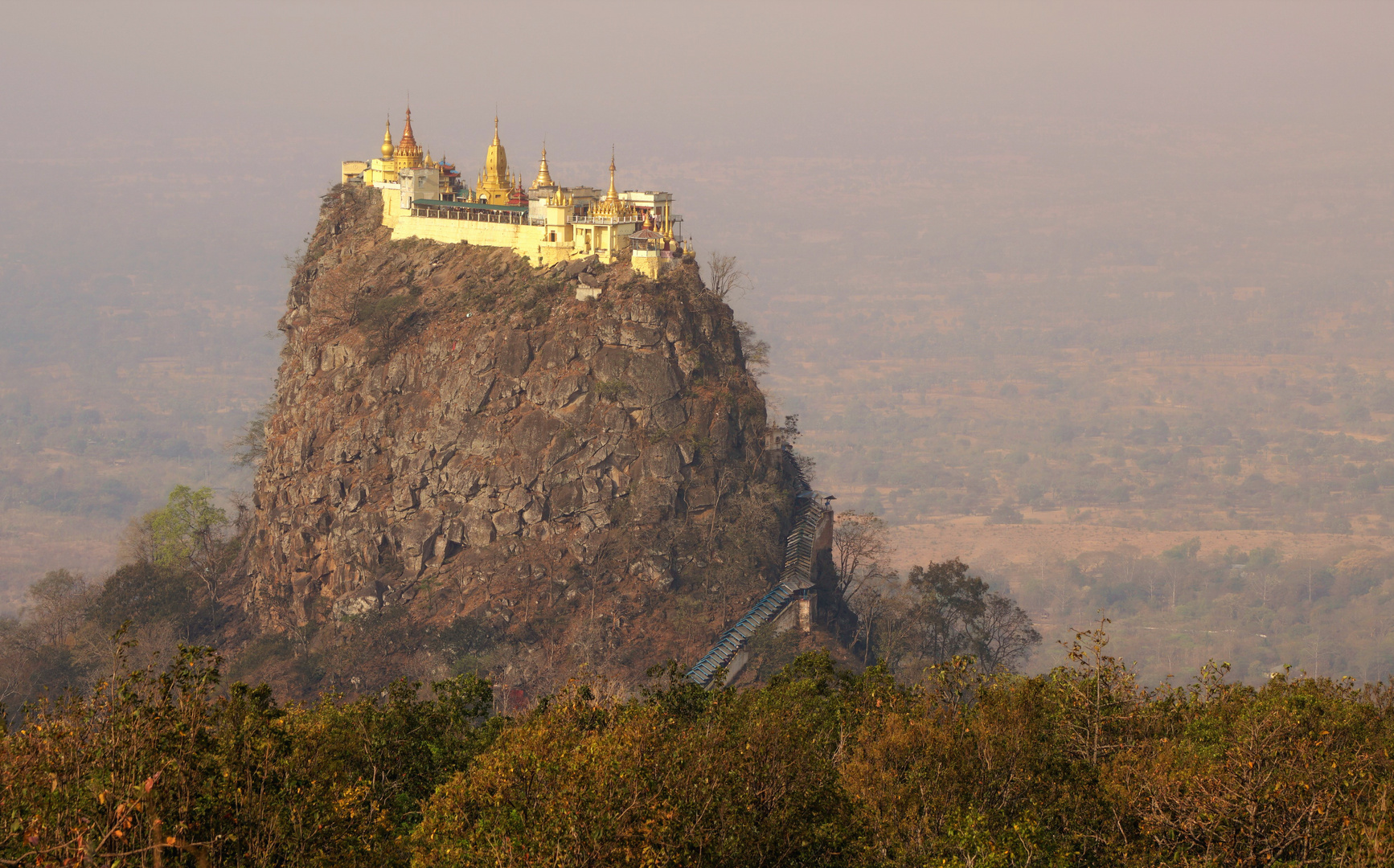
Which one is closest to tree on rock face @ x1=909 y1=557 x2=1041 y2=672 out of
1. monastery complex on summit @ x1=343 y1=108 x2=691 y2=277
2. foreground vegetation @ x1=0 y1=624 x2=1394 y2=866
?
monastery complex on summit @ x1=343 y1=108 x2=691 y2=277

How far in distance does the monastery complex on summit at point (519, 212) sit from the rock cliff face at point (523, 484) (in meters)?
1.24

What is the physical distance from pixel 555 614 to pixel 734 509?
10862 millimetres

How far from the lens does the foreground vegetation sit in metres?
27.3

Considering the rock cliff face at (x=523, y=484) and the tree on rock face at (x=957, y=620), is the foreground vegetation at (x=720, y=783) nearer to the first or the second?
the rock cliff face at (x=523, y=484)

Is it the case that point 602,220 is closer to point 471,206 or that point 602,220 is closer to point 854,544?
point 471,206

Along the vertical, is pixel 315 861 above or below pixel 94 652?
above

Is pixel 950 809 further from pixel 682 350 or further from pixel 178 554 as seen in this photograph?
pixel 178 554

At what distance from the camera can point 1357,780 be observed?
3369cm

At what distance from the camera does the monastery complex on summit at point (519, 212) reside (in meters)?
84.8

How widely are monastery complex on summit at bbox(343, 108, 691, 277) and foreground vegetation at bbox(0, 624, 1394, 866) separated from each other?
4601cm

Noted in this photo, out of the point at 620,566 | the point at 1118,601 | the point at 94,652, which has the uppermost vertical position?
the point at 620,566

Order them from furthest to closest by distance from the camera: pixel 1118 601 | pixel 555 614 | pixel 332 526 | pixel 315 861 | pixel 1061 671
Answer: pixel 1118 601
pixel 332 526
pixel 555 614
pixel 1061 671
pixel 315 861

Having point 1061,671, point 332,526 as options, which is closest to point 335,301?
point 332,526

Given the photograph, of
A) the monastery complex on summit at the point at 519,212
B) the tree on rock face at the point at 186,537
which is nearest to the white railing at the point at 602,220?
the monastery complex on summit at the point at 519,212
